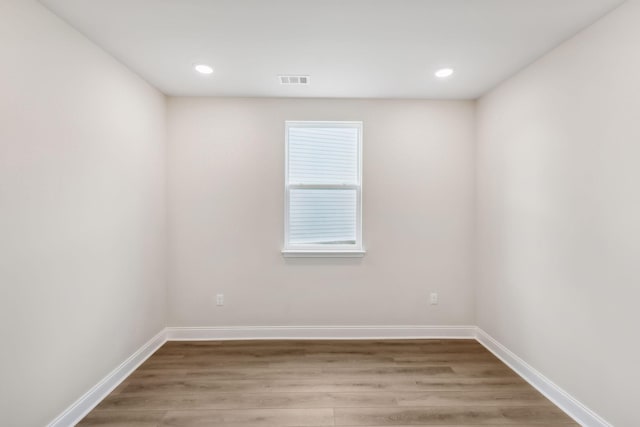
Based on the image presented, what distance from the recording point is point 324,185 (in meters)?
3.36

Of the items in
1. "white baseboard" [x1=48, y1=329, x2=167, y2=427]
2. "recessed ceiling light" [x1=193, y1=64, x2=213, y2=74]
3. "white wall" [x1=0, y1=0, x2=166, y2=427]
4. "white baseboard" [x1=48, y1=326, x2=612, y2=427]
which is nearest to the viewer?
"white wall" [x1=0, y1=0, x2=166, y2=427]

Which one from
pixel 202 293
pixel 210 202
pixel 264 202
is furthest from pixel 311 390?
pixel 210 202

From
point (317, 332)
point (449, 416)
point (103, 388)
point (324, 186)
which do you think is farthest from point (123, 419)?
point (324, 186)

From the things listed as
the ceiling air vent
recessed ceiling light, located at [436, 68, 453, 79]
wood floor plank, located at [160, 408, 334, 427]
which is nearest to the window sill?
wood floor plank, located at [160, 408, 334, 427]

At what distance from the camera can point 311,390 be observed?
2365 millimetres

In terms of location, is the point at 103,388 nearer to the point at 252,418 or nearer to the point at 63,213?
the point at 252,418

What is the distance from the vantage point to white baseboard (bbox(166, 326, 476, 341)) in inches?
129

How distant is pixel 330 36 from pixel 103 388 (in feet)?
9.86

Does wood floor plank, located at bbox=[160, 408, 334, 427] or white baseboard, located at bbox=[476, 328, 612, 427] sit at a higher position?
white baseboard, located at bbox=[476, 328, 612, 427]

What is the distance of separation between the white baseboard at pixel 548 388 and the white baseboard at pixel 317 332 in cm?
44

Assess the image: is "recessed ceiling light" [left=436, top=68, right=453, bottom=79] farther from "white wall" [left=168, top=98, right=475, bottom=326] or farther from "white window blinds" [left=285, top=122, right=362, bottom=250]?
"white window blinds" [left=285, top=122, right=362, bottom=250]

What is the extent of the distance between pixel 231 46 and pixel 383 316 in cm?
289

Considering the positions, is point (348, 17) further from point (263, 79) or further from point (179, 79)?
point (179, 79)

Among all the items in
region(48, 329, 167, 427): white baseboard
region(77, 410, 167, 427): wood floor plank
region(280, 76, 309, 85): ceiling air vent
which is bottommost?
region(77, 410, 167, 427): wood floor plank
